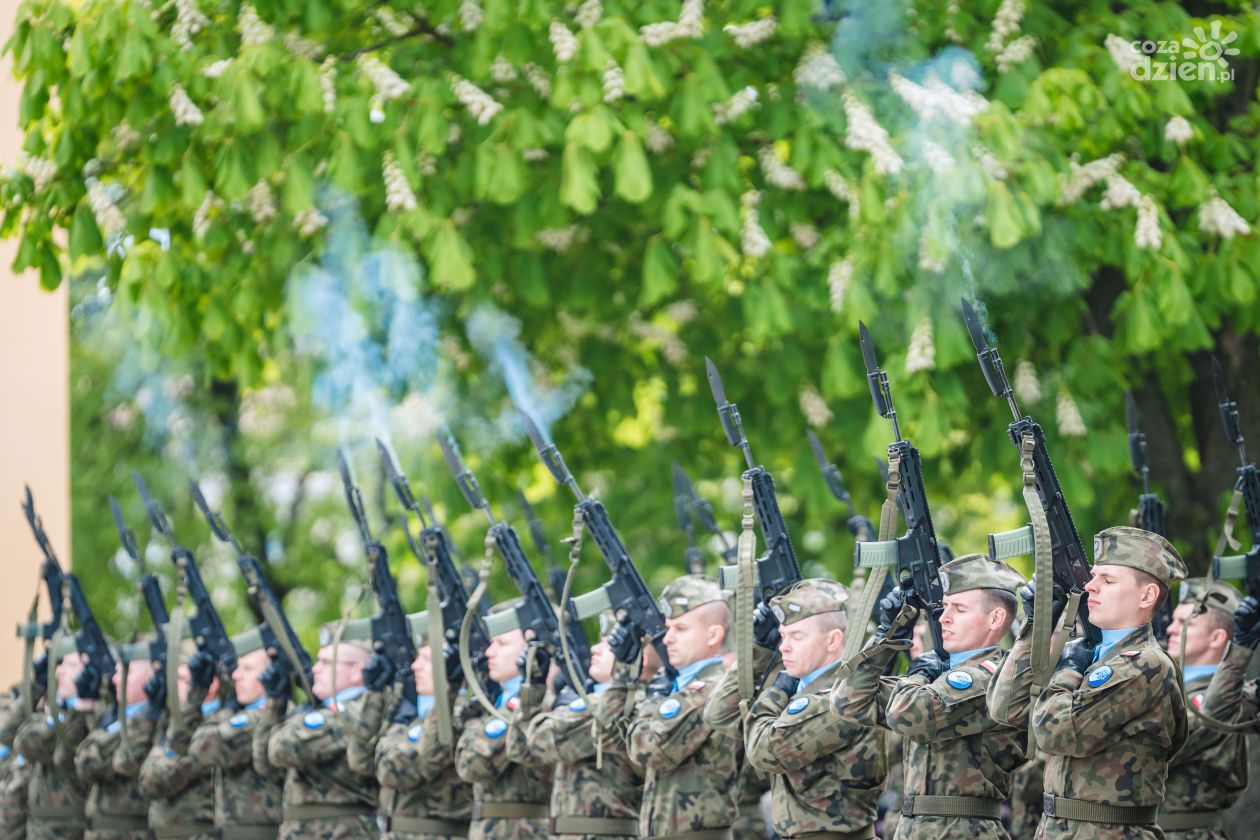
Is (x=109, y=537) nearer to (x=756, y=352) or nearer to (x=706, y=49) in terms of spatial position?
(x=756, y=352)

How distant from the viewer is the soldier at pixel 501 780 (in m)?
8.08

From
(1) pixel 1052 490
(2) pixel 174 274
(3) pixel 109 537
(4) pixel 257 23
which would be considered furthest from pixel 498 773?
(3) pixel 109 537

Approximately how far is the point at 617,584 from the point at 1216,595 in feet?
8.15

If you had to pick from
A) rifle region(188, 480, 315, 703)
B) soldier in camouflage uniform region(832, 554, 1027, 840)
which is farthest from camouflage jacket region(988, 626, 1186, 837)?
rifle region(188, 480, 315, 703)

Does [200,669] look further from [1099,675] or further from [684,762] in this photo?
[1099,675]

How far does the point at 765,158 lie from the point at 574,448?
2.78 metres

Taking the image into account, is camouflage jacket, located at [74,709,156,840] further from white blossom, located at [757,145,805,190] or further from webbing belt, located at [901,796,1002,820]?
webbing belt, located at [901,796,1002,820]

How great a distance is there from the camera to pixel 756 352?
11.5 metres

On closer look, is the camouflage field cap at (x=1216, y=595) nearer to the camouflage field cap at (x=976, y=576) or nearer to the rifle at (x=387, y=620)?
the camouflage field cap at (x=976, y=576)

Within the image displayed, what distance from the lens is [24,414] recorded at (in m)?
14.5

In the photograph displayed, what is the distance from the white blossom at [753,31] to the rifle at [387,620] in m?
3.15

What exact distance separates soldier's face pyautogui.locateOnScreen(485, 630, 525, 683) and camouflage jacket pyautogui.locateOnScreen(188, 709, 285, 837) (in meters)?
1.52

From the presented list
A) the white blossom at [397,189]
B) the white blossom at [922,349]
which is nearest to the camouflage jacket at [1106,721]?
the white blossom at [922,349]

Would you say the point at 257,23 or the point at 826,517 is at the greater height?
the point at 257,23
